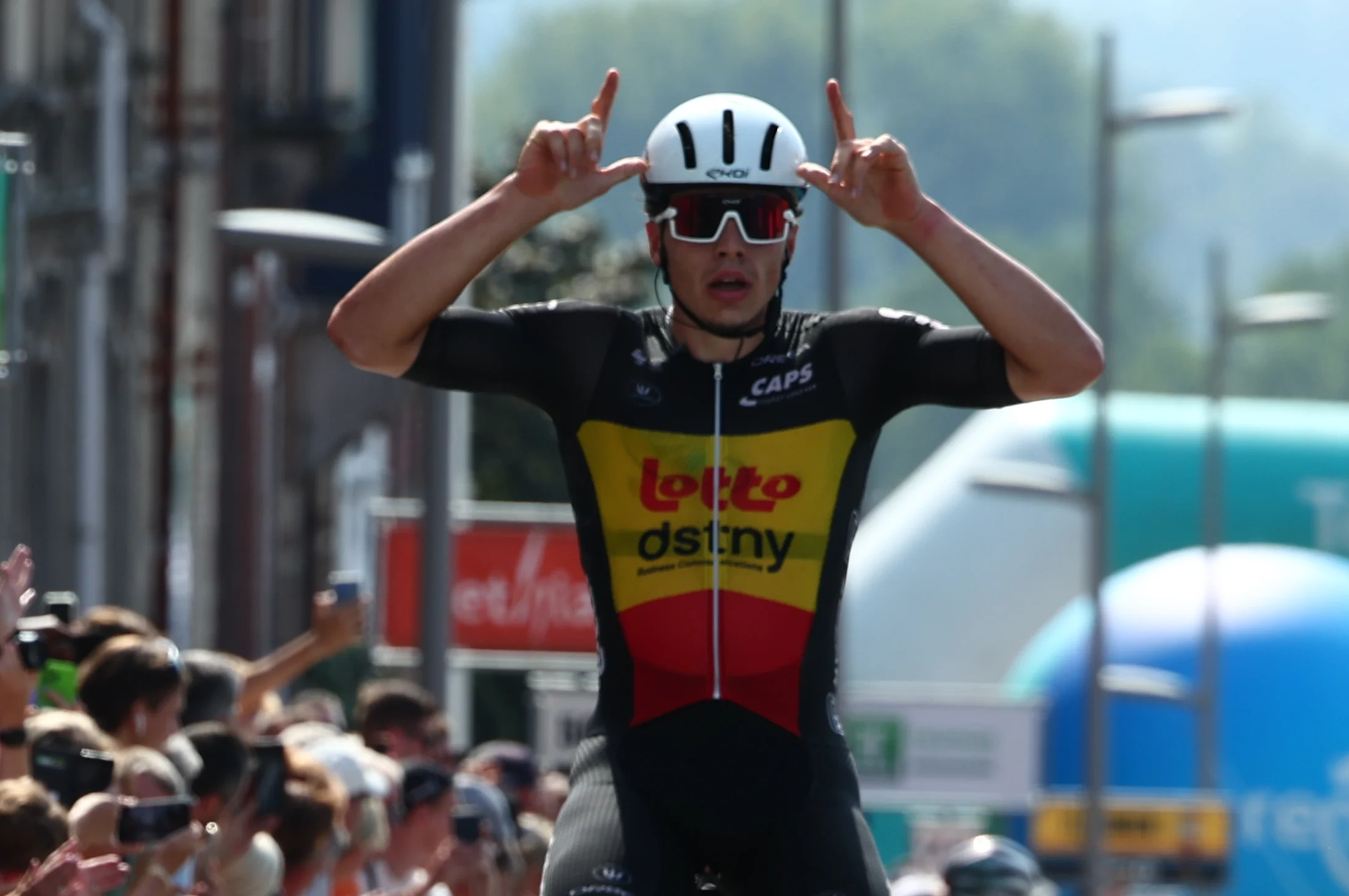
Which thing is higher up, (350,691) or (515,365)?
(515,365)

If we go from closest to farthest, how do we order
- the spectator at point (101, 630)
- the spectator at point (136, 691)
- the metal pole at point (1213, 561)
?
the spectator at point (136, 691), the spectator at point (101, 630), the metal pole at point (1213, 561)

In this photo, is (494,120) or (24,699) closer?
(24,699)

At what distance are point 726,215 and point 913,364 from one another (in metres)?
0.52

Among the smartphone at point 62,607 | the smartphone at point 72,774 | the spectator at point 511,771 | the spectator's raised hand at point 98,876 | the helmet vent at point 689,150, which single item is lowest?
the spectator at point 511,771

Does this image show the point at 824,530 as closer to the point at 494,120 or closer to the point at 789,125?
the point at 789,125

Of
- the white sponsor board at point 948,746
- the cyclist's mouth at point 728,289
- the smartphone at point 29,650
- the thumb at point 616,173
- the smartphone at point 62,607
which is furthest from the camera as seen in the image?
the white sponsor board at point 948,746

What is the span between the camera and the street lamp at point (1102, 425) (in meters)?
27.9

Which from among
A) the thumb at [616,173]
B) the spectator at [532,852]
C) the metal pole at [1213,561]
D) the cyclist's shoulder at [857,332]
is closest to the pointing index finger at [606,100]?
the thumb at [616,173]

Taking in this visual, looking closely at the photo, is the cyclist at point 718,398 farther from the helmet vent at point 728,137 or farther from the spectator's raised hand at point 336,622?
the spectator's raised hand at point 336,622

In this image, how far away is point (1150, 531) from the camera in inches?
1718

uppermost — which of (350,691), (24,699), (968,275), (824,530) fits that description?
(968,275)

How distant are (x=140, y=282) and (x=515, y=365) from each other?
23.1 metres

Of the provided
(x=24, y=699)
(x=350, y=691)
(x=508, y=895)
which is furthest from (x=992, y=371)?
(x=350, y=691)

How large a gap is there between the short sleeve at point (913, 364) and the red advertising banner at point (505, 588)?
15.4 metres
